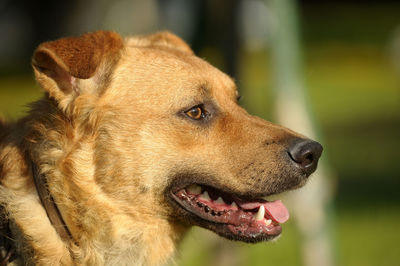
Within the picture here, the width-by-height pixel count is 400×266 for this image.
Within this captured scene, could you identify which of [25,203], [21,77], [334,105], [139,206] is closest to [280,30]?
[139,206]

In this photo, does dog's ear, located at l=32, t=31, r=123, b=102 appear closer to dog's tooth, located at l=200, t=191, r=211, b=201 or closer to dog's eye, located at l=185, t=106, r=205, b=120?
dog's eye, located at l=185, t=106, r=205, b=120

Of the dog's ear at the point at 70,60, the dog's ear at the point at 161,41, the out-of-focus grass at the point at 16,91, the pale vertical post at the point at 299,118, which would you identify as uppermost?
the dog's ear at the point at 70,60

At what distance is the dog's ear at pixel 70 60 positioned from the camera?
403cm

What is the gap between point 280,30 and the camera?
6.53 m

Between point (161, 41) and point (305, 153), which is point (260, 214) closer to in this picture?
point (305, 153)

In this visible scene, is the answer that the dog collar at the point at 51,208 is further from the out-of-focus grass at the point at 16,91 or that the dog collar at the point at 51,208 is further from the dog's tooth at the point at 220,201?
the out-of-focus grass at the point at 16,91

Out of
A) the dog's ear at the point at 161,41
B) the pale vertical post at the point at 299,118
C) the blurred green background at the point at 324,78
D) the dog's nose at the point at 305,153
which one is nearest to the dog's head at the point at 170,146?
the dog's nose at the point at 305,153

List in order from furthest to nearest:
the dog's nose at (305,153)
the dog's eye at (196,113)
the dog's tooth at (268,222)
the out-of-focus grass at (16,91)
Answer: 1. the out-of-focus grass at (16,91)
2. the dog's eye at (196,113)
3. the dog's tooth at (268,222)
4. the dog's nose at (305,153)

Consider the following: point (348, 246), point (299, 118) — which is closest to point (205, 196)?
point (299, 118)

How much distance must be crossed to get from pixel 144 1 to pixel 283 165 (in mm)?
17152

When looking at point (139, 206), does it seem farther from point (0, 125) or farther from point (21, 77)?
point (21, 77)

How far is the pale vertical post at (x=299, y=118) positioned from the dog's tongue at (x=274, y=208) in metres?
2.05

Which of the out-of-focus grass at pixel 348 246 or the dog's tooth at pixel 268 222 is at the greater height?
the dog's tooth at pixel 268 222

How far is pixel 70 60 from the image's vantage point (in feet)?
13.2
